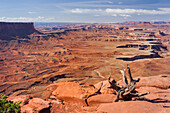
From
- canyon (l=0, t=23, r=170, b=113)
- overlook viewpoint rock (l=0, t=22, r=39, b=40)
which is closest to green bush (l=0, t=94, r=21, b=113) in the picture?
canyon (l=0, t=23, r=170, b=113)

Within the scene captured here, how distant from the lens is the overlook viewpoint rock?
82.3 meters

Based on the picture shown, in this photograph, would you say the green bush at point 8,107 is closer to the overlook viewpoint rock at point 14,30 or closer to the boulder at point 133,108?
the boulder at point 133,108

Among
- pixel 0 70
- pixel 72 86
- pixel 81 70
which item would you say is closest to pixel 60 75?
pixel 81 70

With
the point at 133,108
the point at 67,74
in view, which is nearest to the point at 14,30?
Answer: the point at 67,74

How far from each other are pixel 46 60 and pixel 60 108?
138 ft

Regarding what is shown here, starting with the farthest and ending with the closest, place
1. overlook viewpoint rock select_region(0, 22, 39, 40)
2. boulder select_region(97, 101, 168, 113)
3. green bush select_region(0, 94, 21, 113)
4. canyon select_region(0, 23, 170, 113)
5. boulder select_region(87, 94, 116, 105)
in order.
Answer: overlook viewpoint rock select_region(0, 22, 39, 40) < canyon select_region(0, 23, 170, 113) < boulder select_region(87, 94, 116, 105) < boulder select_region(97, 101, 168, 113) < green bush select_region(0, 94, 21, 113)

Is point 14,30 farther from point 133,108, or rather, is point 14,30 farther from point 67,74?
point 133,108

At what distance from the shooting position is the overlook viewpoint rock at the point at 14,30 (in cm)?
8229

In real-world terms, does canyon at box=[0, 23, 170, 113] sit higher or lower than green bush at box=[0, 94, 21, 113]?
lower

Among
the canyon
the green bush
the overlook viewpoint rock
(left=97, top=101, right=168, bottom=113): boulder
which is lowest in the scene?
the canyon

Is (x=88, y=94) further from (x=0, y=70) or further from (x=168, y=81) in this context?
(x=0, y=70)

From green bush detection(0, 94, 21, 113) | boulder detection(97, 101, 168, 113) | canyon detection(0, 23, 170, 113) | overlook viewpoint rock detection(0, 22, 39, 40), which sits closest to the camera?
green bush detection(0, 94, 21, 113)

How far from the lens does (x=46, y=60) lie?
50.1m

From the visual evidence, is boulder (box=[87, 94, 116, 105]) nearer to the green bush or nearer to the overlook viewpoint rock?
the green bush
